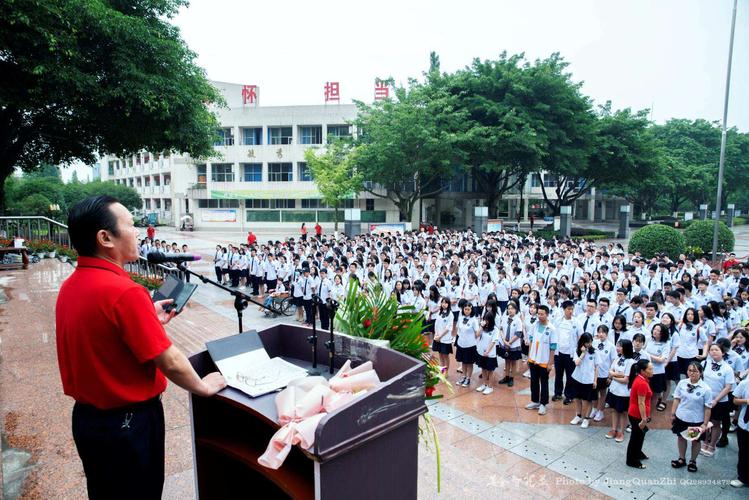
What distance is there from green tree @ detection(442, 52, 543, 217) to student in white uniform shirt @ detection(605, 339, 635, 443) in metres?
18.1

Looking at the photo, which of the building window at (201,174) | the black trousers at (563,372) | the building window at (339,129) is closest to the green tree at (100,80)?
the black trousers at (563,372)

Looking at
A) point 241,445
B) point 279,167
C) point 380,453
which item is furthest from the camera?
point 279,167

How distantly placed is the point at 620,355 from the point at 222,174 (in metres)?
36.8

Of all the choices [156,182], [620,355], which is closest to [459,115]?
[620,355]

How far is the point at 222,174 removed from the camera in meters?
38.6

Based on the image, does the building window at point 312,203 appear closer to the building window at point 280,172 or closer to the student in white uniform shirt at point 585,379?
the building window at point 280,172

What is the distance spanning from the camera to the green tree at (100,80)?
27.5 ft

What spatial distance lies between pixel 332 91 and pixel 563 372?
105ft

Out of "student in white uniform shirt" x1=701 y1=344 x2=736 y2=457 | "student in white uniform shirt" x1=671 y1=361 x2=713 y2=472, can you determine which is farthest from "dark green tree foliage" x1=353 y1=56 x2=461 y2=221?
"student in white uniform shirt" x1=671 y1=361 x2=713 y2=472

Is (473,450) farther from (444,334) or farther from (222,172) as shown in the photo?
(222,172)

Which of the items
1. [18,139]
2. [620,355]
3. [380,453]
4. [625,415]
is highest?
[18,139]

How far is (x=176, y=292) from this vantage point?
110 inches

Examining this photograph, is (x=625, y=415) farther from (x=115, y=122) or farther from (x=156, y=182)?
(x=156, y=182)

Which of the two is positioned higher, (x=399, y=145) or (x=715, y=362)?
(x=399, y=145)
